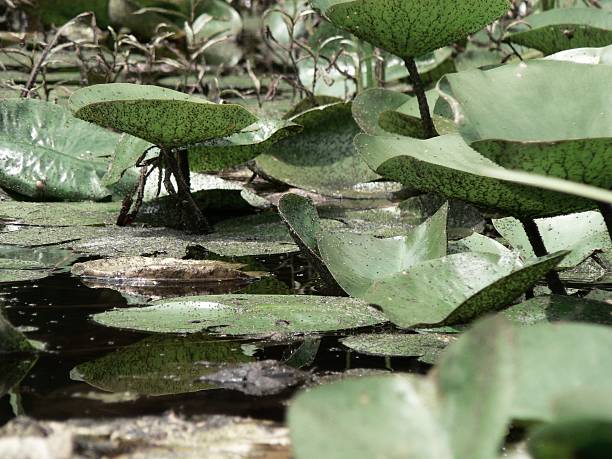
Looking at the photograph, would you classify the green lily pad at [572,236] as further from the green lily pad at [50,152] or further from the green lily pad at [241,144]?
the green lily pad at [50,152]

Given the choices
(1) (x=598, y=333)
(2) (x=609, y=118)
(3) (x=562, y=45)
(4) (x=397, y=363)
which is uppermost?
(3) (x=562, y=45)

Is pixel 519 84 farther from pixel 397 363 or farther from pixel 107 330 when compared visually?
pixel 107 330

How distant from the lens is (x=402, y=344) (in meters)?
1.27

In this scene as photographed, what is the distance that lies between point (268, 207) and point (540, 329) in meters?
1.65

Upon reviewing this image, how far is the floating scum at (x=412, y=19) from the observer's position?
1.98 meters

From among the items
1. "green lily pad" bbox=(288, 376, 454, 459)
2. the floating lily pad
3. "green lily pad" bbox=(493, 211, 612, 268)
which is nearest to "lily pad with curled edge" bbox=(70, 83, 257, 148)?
the floating lily pad

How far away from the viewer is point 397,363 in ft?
3.98

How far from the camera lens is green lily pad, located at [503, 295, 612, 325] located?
1.25m

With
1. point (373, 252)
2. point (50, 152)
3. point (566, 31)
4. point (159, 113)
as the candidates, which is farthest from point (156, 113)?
point (566, 31)

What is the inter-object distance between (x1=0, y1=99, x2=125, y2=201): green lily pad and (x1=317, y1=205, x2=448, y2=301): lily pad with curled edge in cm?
106

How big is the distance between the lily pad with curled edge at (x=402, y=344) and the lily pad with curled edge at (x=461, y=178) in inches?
7.3

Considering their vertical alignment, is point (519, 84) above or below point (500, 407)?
above

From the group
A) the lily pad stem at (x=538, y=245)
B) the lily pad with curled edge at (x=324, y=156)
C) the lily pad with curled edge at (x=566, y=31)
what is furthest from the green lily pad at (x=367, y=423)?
the lily pad with curled edge at (x=566, y=31)

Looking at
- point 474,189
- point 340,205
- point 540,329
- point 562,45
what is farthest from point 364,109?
point 540,329
